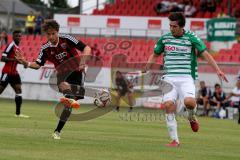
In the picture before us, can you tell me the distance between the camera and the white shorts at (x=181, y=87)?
48.0ft

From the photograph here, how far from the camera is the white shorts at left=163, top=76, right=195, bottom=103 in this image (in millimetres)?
14625

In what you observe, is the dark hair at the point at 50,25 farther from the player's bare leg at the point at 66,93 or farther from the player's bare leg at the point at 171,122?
the player's bare leg at the point at 171,122

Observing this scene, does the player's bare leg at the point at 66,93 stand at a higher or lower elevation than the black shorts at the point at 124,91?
higher

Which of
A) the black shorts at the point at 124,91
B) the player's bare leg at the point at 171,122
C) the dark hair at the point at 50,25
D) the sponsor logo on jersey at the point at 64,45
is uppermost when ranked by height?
the dark hair at the point at 50,25

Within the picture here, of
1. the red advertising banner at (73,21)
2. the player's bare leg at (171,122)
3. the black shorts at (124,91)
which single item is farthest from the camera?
the red advertising banner at (73,21)

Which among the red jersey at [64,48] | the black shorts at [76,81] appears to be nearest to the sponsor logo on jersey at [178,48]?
the red jersey at [64,48]

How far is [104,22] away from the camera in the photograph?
45.7 m

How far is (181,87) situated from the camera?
48.2 feet

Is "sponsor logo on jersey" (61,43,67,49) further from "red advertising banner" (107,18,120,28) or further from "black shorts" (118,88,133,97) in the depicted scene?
"red advertising banner" (107,18,120,28)

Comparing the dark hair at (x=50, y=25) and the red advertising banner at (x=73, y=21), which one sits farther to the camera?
the red advertising banner at (x=73, y=21)

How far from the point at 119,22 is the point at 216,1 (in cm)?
568

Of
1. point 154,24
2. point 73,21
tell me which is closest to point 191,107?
point 154,24

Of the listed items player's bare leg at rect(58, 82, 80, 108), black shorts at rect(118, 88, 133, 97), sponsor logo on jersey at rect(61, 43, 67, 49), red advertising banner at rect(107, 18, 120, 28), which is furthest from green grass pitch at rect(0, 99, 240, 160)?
red advertising banner at rect(107, 18, 120, 28)

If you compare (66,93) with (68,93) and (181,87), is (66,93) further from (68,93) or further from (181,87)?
(181,87)
